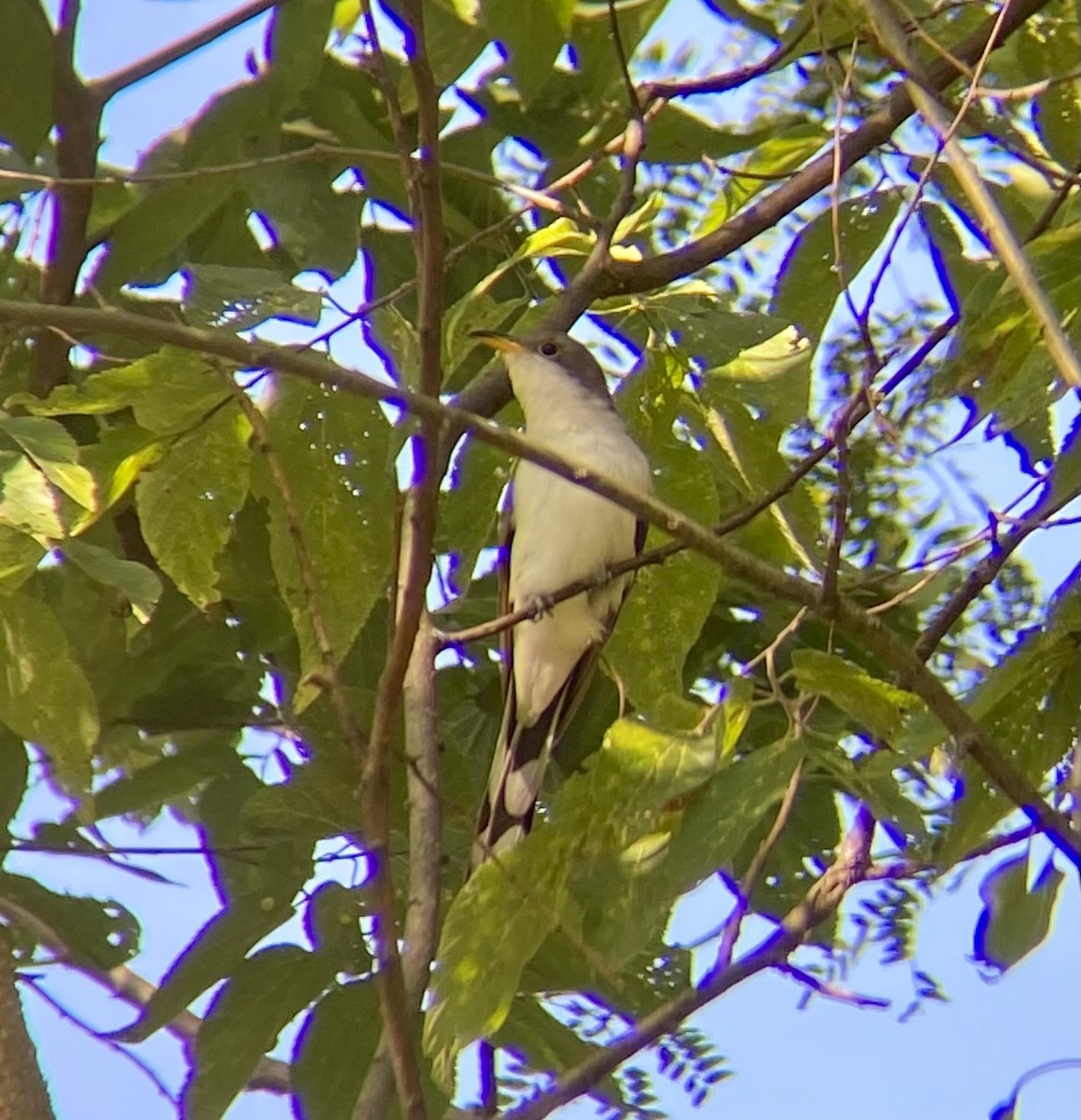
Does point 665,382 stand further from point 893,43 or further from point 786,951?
point 786,951

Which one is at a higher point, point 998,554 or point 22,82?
point 22,82

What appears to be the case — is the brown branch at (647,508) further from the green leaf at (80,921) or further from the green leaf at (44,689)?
the green leaf at (80,921)

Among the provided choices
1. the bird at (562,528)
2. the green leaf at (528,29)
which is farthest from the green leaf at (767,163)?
the green leaf at (528,29)

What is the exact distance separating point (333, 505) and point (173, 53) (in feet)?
4.86

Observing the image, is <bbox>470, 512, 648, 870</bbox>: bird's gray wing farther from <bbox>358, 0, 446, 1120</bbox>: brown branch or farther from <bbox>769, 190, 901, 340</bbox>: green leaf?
<bbox>358, 0, 446, 1120</bbox>: brown branch

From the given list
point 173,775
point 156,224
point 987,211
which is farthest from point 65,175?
point 987,211

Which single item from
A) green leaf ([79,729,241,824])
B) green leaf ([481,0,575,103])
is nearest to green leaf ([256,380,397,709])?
green leaf ([481,0,575,103])

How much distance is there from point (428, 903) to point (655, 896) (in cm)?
61

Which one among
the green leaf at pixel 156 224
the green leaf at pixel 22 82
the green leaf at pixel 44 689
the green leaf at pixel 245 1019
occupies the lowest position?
the green leaf at pixel 245 1019

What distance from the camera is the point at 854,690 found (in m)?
2.10

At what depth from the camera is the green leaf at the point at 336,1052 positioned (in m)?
2.83

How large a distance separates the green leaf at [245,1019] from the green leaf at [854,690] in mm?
1171

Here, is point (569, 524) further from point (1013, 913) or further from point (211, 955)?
point (1013, 913)

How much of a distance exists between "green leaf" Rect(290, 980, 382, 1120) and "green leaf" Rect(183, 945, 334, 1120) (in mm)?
43
